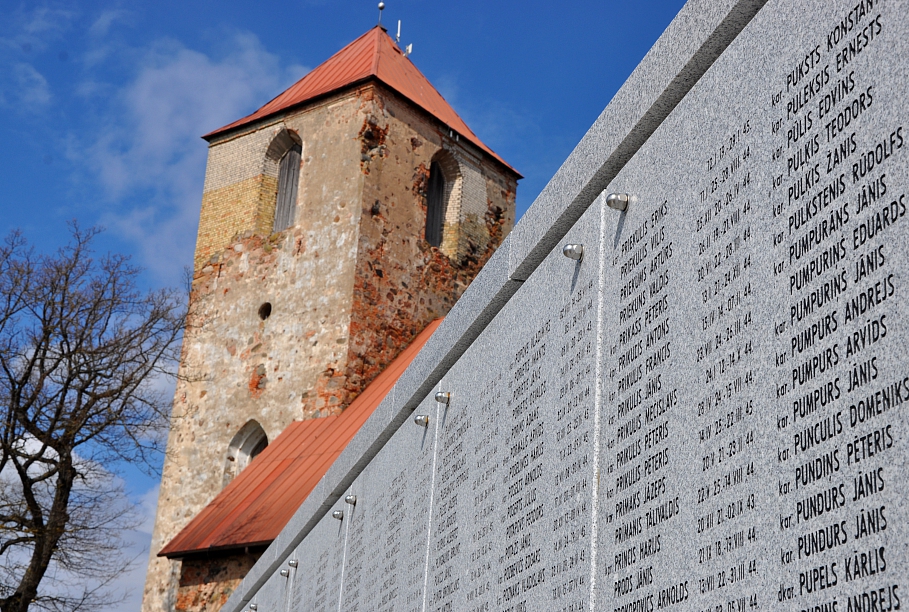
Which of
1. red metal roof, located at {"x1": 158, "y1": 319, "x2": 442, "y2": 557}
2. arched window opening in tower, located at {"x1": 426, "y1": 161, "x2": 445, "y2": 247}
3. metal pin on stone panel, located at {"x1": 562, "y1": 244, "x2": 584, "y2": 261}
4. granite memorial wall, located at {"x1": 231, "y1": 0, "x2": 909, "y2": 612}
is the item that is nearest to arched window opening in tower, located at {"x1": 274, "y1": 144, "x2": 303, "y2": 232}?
arched window opening in tower, located at {"x1": 426, "y1": 161, "x2": 445, "y2": 247}

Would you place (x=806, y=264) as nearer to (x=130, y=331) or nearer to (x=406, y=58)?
(x=130, y=331)

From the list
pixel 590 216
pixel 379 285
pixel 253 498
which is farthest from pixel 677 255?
pixel 379 285

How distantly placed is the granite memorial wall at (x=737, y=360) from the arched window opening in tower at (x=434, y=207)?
16.3 metres

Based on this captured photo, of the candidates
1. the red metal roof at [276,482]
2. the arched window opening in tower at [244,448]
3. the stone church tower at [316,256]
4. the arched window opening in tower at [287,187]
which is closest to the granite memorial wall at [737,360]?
the red metal roof at [276,482]

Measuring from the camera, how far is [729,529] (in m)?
2.51

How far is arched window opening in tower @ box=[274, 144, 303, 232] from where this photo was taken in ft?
67.2

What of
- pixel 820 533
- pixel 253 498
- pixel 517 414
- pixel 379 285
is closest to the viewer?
pixel 820 533

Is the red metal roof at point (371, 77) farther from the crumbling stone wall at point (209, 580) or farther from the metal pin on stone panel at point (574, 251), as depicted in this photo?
the metal pin on stone panel at point (574, 251)

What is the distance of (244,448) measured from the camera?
19.3 meters

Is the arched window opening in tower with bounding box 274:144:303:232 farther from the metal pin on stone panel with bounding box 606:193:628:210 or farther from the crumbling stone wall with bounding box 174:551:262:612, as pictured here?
the metal pin on stone panel with bounding box 606:193:628:210

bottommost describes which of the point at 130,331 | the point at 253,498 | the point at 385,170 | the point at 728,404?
the point at 728,404

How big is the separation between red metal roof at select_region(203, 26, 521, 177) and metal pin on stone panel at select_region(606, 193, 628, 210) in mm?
A: 16751

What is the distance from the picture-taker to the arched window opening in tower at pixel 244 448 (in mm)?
19047

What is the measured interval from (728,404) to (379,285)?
1658cm
